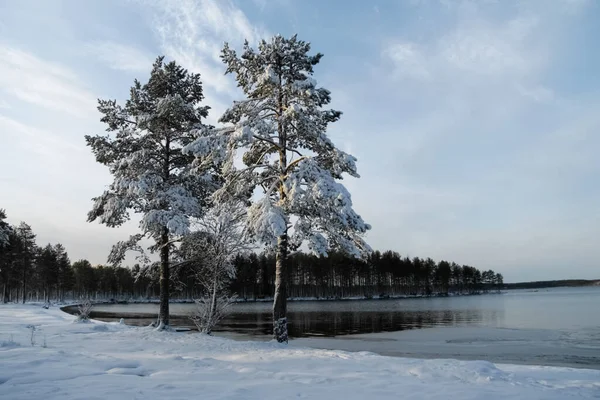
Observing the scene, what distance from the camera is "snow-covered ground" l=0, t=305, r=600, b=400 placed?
7492 mm

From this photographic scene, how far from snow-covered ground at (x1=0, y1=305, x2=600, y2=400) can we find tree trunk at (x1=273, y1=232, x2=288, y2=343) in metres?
3.15

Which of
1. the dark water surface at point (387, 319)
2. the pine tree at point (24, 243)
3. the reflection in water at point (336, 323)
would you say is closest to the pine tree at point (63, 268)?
the pine tree at point (24, 243)

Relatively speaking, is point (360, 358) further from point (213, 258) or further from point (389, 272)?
point (389, 272)

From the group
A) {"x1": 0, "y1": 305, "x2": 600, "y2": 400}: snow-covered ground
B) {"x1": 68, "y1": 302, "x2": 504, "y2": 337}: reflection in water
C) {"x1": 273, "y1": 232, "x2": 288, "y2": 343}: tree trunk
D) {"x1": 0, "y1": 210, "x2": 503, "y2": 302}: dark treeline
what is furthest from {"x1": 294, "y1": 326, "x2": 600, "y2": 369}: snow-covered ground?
{"x1": 0, "y1": 210, "x2": 503, "y2": 302}: dark treeline

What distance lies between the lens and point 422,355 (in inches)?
751

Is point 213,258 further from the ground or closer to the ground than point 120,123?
closer to the ground

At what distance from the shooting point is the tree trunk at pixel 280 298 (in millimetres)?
16203

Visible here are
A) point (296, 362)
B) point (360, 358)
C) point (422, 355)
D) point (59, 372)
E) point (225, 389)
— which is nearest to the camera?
point (225, 389)

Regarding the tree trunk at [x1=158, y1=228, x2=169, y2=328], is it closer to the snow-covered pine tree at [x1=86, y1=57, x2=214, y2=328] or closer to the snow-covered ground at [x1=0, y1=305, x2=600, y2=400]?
the snow-covered pine tree at [x1=86, y1=57, x2=214, y2=328]

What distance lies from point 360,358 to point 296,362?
213cm

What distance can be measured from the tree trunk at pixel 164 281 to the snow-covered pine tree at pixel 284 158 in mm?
5553

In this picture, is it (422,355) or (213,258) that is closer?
(422,355)

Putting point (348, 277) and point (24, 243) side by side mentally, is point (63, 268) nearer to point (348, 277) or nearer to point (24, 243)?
point (24, 243)

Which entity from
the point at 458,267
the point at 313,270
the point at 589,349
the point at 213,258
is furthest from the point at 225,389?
the point at 458,267
